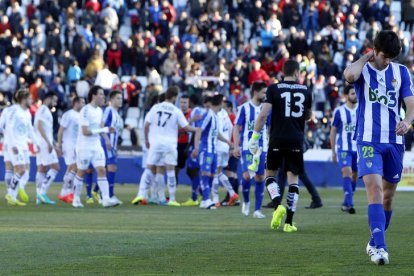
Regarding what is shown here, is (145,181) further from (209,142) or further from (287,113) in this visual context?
(287,113)

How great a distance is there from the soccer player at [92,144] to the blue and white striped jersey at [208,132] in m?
1.94

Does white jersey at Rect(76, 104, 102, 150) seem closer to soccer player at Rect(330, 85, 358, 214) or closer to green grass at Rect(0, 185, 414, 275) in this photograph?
green grass at Rect(0, 185, 414, 275)

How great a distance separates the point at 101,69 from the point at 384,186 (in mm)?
25834

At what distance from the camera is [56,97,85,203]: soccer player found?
24.0m

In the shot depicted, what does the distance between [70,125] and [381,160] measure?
14.2 m

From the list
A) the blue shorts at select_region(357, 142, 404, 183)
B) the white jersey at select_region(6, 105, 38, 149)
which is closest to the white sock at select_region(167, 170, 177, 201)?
the white jersey at select_region(6, 105, 38, 149)

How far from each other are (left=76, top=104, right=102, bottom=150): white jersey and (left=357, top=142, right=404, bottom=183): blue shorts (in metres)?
10.8

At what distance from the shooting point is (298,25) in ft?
132

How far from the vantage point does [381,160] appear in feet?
37.2

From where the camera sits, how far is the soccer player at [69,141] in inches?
945

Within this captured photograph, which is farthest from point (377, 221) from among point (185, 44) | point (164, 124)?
point (185, 44)

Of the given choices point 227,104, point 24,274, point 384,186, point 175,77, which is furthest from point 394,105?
point 175,77

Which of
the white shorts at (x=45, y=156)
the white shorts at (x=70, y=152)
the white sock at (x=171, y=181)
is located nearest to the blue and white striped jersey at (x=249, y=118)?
the white sock at (x=171, y=181)

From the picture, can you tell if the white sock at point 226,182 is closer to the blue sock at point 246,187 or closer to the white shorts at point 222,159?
the white shorts at point 222,159
